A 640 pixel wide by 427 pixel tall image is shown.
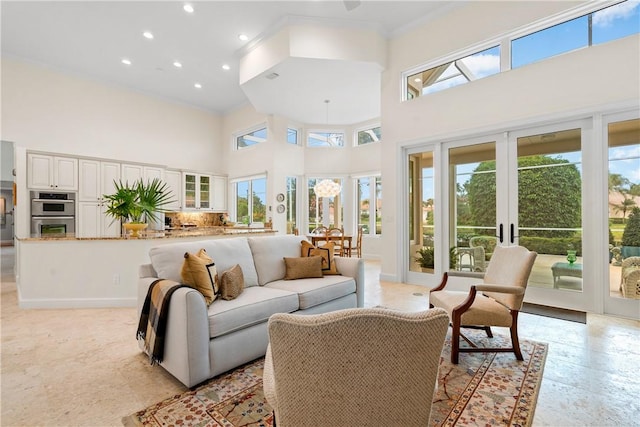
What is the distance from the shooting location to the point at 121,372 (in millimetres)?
2252

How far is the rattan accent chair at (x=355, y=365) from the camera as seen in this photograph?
887 millimetres

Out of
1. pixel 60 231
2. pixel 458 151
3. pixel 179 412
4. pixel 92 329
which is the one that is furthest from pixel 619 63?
pixel 60 231

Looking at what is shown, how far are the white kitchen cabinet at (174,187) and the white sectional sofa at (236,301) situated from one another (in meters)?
5.68

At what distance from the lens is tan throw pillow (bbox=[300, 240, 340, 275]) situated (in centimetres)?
340

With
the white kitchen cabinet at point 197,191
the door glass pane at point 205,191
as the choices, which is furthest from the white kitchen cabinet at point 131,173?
the door glass pane at point 205,191

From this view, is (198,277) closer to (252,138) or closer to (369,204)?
(369,204)

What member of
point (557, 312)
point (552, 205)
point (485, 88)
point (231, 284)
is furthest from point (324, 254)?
point (485, 88)

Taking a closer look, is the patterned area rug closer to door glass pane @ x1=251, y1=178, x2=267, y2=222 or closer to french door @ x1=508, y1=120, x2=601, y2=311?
french door @ x1=508, y1=120, x2=601, y2=311

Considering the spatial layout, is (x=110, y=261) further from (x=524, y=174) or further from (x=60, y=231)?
(x=524, y=174)

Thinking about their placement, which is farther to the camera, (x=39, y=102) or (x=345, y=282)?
(x=39, y=102)

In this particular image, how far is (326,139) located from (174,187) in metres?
4.44

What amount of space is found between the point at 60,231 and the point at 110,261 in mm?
3171

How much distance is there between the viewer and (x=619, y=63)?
3.29m

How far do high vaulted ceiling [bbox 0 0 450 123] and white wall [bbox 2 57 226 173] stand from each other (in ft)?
1.19
